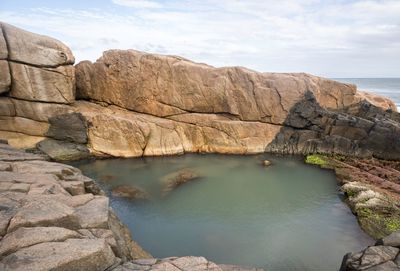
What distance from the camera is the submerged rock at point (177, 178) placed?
1012 inches

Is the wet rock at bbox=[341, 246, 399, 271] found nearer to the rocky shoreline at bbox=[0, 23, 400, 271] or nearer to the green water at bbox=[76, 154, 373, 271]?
the green water at bbox=[76, 154, 373, 271]

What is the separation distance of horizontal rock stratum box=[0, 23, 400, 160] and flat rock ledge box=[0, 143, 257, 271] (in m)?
17.5

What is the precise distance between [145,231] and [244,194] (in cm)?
891

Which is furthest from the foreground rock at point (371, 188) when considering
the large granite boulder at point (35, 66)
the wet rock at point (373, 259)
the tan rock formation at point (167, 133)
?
the large granite boulder at point (35, 66)

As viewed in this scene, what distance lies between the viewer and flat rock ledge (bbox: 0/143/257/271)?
30.1ft

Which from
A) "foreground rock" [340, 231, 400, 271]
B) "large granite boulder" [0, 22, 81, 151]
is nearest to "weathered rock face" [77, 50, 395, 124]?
"large granite boulder" [0, 22, 81, 151]

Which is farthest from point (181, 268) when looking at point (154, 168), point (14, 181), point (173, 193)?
point (154, 168)

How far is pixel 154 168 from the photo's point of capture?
30328mm

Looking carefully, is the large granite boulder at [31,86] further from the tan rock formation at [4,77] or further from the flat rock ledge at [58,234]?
the flat rock ledge at [58,234]

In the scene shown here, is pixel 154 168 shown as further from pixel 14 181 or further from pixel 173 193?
pixel 14 181

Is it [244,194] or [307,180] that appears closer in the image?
[244,194]

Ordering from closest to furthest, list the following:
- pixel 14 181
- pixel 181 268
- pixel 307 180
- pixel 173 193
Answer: pixel 181 268
pixel 14 181
pixel 173 193
pixel 307 180

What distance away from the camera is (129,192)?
24.5 m

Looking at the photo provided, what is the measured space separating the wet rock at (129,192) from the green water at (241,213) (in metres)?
0.57
